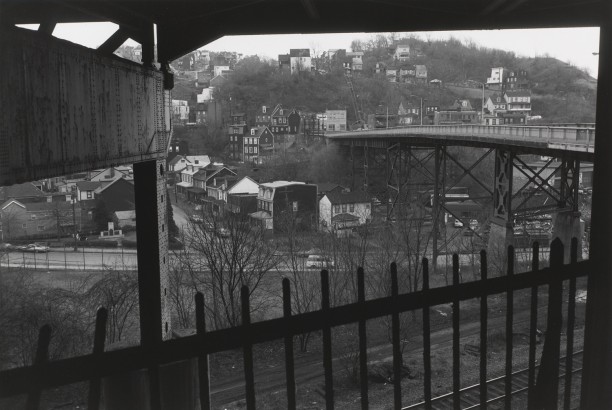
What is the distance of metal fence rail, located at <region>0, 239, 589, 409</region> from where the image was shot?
138 centimetres

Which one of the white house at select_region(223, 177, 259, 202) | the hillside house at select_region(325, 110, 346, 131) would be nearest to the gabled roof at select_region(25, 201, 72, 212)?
the white house at select_region(223, 177, 259, 202)

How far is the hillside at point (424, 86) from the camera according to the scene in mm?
44562

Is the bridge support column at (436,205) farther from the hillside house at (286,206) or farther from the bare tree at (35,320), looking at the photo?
the bare tree at (35,320)

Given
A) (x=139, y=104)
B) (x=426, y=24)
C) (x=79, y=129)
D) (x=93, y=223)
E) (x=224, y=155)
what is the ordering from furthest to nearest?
1. (x=224, y=155)
2. (x=93, y=223)
3. (x=426, y=24)
4. (x=139, y=104)
5. (x=79, y=129)

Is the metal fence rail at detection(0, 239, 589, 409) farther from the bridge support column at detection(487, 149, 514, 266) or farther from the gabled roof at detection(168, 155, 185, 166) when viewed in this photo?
the gabled roof at detection(168, 155, 185, 166)

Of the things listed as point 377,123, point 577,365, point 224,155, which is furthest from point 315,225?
point 377,123

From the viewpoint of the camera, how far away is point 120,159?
3.21 metres

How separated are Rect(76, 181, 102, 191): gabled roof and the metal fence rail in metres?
20.6

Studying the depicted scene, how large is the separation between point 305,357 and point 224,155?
25.5 m

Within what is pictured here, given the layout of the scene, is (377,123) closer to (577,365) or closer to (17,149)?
(577,365)

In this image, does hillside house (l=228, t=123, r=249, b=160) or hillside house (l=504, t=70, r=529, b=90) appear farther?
hillside house (l=504, t=70, r=529, b=90)

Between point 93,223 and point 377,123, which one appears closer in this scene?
point 93,223

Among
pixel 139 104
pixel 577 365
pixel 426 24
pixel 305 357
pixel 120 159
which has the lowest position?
pixel 305 357

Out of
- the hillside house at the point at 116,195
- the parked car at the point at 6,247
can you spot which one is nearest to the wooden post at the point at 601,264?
the parked car at the point at 6,247
